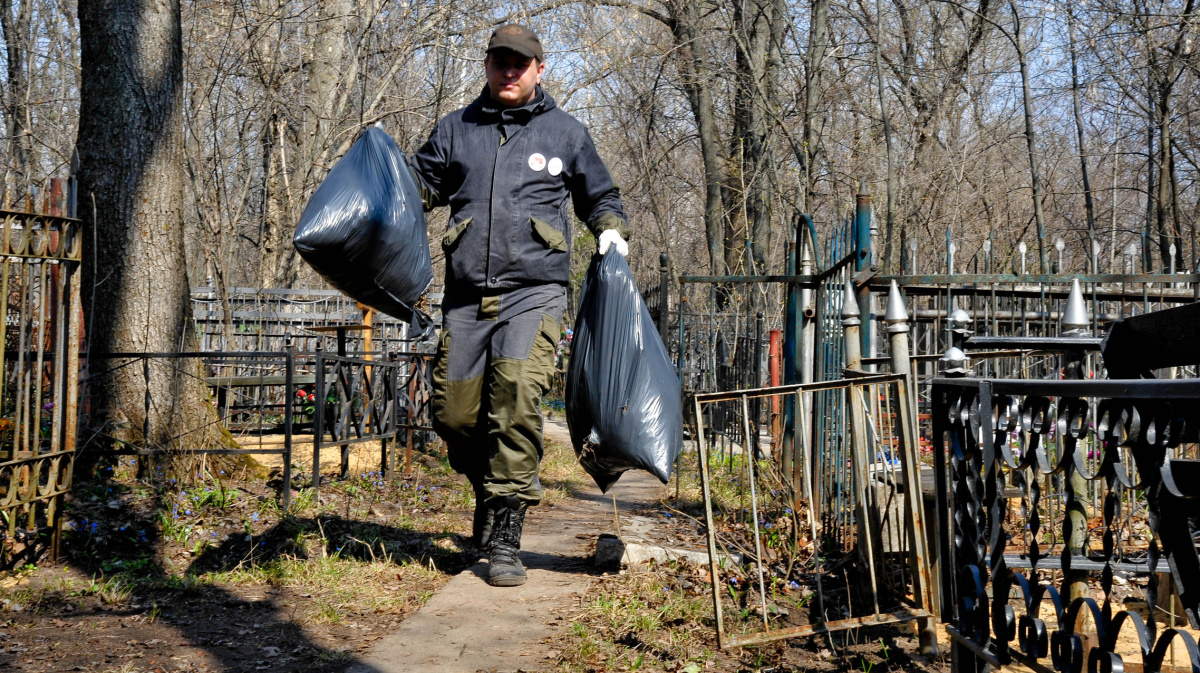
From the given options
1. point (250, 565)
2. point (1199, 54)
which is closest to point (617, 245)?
point (250, 565)

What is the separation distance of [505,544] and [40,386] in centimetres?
203

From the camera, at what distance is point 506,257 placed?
350 cm

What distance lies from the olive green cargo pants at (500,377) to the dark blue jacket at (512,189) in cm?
9

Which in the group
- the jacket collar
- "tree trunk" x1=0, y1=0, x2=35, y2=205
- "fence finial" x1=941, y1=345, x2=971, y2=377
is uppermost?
"tree trunk" x1=0, y1=0, x2=35, y2=205

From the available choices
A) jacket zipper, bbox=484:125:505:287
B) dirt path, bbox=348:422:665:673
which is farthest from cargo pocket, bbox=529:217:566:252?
dirt path, bbox=348:422:665:673

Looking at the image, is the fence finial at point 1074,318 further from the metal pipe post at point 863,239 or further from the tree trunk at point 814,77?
the tree trunk at point 814,77

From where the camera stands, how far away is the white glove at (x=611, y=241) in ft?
11.6

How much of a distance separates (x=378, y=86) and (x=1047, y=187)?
1686 cm

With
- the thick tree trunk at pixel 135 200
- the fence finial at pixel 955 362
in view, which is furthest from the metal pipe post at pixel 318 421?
the fence finial at pixel 955 362

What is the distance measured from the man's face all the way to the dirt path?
74.8 inches

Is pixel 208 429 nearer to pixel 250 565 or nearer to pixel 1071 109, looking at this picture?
pixel 250 565

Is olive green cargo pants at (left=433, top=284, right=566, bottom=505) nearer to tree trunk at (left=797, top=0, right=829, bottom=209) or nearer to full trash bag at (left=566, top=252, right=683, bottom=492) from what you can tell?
full trash bag at (left=566, top=252, right=683, bottom=492)

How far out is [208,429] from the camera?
5195mm

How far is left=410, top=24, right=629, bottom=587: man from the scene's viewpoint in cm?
349
